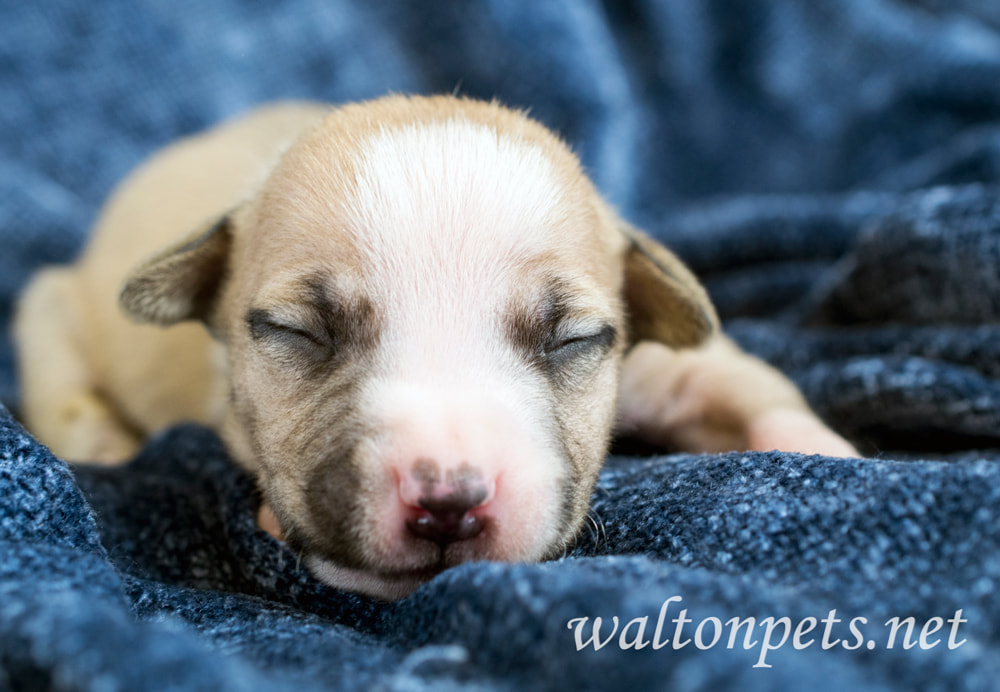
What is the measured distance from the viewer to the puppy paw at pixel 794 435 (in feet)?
6.86

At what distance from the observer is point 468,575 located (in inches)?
52.9

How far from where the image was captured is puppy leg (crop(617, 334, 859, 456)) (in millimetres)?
2279

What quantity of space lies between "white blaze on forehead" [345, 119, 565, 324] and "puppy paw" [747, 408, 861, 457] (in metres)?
0.82

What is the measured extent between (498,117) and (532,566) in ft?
4.14

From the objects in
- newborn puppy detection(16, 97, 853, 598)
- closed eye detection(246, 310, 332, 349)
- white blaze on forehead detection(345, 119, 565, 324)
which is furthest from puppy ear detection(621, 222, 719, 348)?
closed eye detection(246, 310, 332, 349)

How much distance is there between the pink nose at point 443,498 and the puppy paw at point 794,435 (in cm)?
93

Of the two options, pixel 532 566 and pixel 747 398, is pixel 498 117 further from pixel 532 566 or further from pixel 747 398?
pixel 532 566

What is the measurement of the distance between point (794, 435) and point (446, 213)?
109 cm

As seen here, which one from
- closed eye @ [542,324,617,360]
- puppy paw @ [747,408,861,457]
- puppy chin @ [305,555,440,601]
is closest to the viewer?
puppy chin @ [305,555,440,601]

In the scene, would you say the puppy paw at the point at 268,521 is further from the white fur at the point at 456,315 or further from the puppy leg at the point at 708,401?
the puppy leg at the point at 708,401

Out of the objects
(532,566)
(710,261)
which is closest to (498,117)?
(532,566)

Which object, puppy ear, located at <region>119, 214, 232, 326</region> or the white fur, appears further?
puppy ear, located at <region>119, 214, 232, 326</region>

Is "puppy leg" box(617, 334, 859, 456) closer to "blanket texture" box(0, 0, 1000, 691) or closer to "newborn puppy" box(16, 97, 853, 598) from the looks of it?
"newborn puppy" box(16, 97, 853, 598)

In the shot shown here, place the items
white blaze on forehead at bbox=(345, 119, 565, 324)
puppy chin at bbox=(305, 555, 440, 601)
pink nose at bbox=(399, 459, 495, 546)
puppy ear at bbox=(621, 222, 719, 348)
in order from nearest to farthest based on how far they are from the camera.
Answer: pink nose at bbox=(399, 459, 495, 546) → puppy chin at bbox=(305, 555, 440, 601) → white blaze on forehead at bbox=(345, 119, 565, 324) → puppy ear at bbox=(621, 222, 719, 348)
